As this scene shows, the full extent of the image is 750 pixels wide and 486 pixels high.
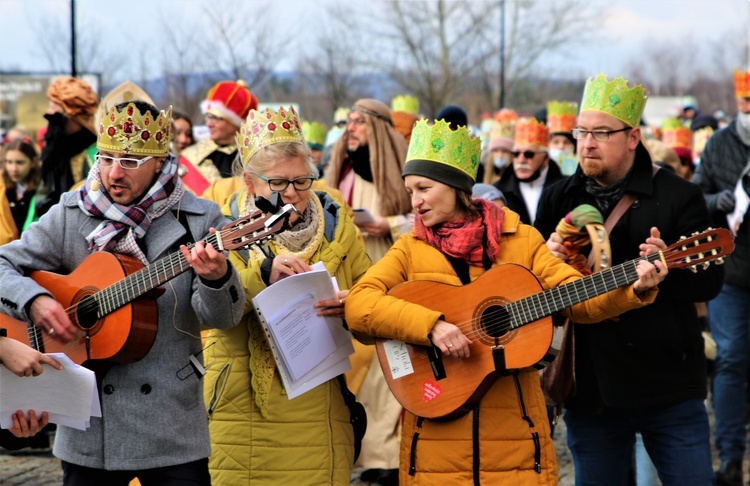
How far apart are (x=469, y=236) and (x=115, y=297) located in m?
1.43

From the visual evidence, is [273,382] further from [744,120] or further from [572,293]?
[744,120]

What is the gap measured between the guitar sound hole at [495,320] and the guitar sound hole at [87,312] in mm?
1549

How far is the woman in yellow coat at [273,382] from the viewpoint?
15.5 feet

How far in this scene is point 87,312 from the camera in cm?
430

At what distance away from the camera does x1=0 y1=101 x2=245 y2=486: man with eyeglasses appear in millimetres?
4223

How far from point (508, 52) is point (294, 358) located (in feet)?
102

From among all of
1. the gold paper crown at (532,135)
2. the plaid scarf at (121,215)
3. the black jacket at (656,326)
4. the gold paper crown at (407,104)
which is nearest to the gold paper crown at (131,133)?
the plaid scarf at (121,215)

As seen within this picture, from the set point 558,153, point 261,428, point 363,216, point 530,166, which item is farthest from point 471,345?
point 558,153

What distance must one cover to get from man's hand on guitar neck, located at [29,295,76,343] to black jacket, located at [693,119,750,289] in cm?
473

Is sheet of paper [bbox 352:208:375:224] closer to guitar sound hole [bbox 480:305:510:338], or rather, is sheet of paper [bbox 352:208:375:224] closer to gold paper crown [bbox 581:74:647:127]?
gold paper crown [bbox 581:74:647:127]

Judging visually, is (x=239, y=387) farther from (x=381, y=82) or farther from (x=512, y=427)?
(x=381, y=82)

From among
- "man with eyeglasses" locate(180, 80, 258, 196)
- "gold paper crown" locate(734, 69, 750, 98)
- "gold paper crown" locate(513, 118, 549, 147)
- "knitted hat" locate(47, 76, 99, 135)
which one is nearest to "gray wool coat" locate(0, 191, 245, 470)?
"man with eyeglasses" locate(180, 80, 258, 196)

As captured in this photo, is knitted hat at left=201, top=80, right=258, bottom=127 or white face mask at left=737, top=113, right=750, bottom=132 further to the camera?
knitted hat at left=201, top=80, right=258, bottom=127

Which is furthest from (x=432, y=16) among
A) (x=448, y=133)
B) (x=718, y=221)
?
(x=448, y=133)
